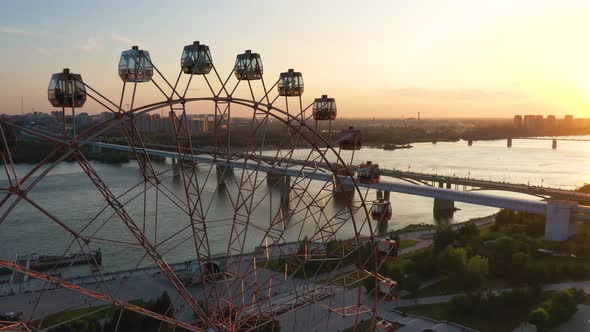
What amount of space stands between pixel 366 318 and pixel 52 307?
3.86 metres

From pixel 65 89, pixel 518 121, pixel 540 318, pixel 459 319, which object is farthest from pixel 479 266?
pixel 518 121

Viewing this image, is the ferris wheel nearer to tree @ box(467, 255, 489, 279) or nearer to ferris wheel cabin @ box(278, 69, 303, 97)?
ferris wheel cabin @ box(278, 69, 303, 97)

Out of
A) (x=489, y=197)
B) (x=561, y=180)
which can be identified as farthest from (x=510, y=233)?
(x=561, y=180)

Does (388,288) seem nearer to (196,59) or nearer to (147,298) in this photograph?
(196,59)

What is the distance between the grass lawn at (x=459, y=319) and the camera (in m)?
5.81

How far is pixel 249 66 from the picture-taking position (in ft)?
13.1

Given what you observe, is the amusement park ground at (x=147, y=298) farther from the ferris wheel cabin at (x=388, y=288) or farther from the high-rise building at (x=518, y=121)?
the high-rise building at (x=518, y=121)

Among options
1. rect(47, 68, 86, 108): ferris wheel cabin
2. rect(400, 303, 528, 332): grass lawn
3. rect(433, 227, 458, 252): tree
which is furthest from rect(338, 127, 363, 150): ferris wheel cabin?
rect(433, 227, 458, 252): tree

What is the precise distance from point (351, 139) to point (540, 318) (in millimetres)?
2946

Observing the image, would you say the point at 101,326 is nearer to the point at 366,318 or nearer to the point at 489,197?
the point at 366,318

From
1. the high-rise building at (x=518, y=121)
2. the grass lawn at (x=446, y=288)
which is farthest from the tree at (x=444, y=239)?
the high-rise building at (x=518, y=121)

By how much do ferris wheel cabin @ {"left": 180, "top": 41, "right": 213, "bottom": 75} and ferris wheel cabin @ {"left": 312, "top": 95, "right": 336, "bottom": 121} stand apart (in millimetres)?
1359

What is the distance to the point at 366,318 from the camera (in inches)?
237

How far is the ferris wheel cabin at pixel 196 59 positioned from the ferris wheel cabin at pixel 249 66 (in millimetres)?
348
